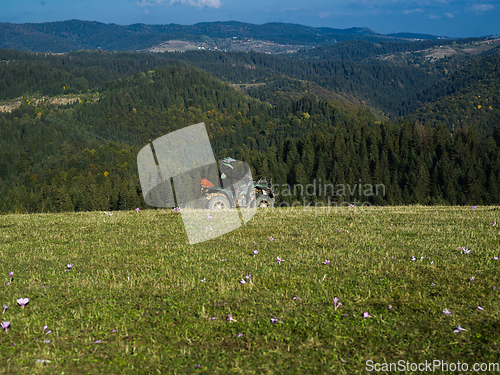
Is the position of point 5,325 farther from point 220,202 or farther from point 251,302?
point 220,202

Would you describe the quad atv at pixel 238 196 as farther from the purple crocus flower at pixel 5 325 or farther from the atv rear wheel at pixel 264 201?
the purple crocus flower at pixel 5 325

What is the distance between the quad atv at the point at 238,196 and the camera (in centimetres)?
2364

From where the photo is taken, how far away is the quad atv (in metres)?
23.6

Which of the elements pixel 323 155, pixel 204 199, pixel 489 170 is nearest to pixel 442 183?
pixel 489 170

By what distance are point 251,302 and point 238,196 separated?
16.5 m

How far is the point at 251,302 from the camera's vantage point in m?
8.22

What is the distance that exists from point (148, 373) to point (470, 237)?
1150 centimetres

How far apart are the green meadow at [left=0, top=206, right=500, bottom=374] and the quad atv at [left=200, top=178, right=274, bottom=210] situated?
368 inches

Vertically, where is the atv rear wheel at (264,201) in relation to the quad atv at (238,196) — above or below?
below

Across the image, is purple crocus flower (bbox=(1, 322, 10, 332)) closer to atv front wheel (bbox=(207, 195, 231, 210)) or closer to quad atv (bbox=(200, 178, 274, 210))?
quad atv (bbox=(200, 178, 274, 210))

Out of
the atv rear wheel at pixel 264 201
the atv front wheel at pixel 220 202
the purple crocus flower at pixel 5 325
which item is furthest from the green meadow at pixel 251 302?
the atv rear wheel at pixel 264 201

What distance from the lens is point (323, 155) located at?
426 ft

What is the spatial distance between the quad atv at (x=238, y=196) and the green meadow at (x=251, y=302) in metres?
9.35

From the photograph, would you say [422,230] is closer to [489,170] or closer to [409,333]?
[409,333]
